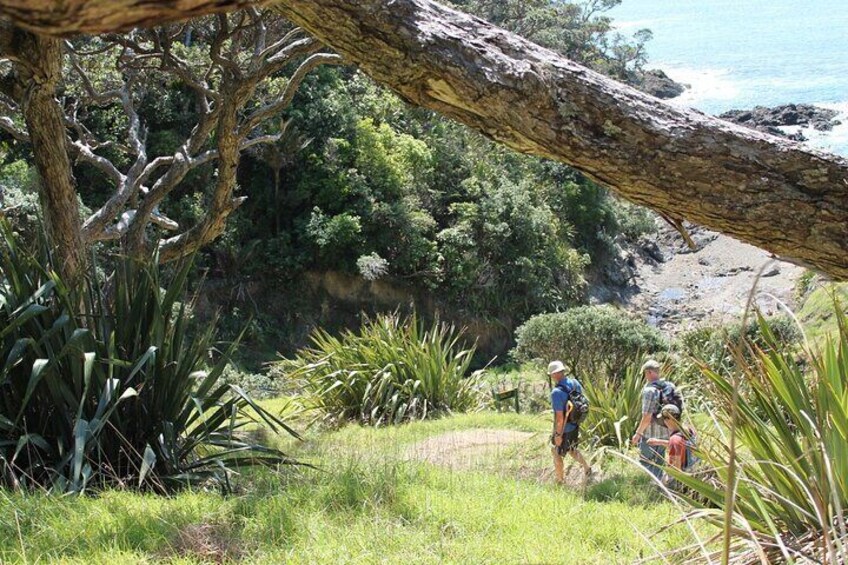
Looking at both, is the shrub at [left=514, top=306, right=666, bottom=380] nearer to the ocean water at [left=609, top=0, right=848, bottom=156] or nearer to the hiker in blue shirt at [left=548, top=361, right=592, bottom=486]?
the hiker in blue shirt at [left=548, top=361, right=592, bottom=486]

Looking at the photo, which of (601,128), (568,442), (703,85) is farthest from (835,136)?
(601,128)

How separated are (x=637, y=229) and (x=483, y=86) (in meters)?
36.9

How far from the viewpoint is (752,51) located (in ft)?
282

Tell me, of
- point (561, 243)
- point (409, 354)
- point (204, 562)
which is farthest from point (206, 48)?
point (204, 562)

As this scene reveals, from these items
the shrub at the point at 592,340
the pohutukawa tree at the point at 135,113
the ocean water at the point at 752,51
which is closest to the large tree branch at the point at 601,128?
the pohutukawa tree at the point at 135,113

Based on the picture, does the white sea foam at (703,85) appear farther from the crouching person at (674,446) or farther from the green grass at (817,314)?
the crouching person at (674,446)

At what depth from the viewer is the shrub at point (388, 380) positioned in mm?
13828

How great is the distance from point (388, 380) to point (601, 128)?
1142 centimetres

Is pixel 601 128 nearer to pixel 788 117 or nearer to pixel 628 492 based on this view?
pixel 628 492

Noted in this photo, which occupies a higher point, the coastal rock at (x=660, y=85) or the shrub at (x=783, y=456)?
the coastal rock at (x=660, y=85)

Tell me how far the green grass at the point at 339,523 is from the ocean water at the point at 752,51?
34.3 meters

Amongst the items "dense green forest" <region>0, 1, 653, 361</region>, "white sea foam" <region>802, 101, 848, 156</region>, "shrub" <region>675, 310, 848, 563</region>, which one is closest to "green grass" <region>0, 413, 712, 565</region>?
"shrub" <region>675, 310, 848, 563</region>

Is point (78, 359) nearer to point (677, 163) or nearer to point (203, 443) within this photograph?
point (203, 443)

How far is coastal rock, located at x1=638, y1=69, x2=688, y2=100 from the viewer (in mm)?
59344
